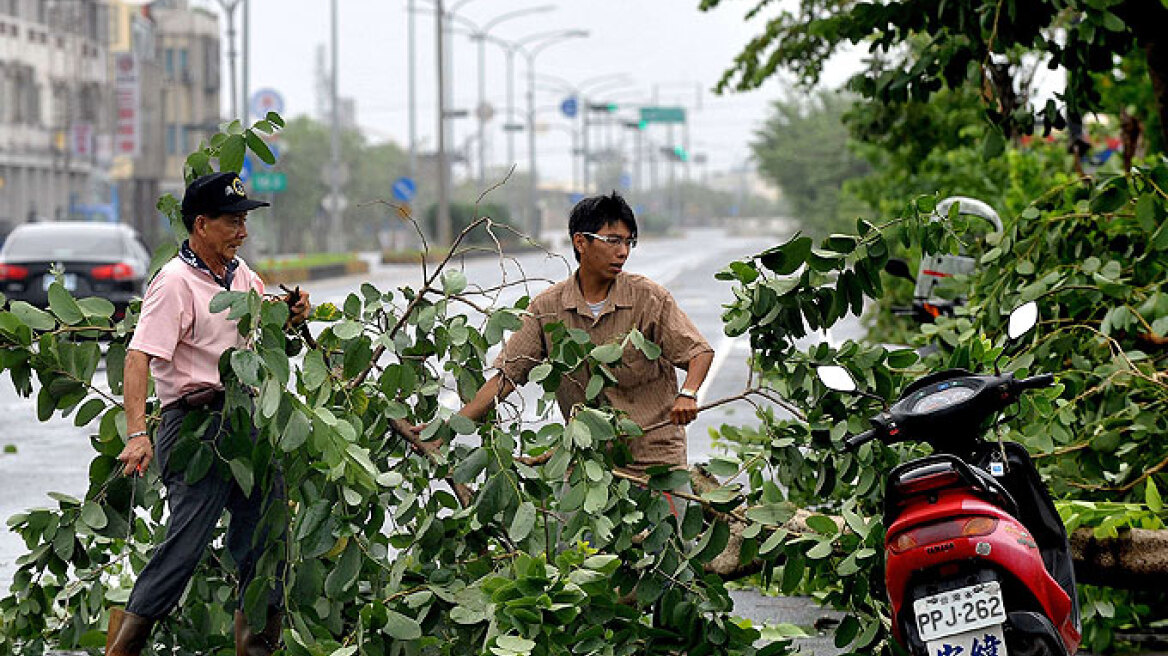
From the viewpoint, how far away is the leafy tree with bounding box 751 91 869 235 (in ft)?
168

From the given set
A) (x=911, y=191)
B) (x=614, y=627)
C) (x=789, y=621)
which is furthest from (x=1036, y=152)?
(x=614, y=627)

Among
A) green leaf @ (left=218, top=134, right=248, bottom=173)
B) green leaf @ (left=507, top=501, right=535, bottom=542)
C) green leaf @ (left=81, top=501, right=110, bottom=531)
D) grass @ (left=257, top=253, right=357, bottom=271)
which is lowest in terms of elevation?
grass @ (left=257, top=253, right=357, bottom=271)

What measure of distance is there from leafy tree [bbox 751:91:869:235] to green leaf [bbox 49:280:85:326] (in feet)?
139

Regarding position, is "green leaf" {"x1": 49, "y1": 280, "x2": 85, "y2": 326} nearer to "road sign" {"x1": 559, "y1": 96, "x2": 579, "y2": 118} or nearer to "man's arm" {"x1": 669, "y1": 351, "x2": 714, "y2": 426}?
"man's arm" {"x1": 669, "y1": 351, "x2": 714, "y2": 426}

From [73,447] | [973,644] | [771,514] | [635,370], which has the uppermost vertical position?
[635,370]

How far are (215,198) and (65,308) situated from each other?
0.67 m

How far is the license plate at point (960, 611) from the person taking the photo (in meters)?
4.21

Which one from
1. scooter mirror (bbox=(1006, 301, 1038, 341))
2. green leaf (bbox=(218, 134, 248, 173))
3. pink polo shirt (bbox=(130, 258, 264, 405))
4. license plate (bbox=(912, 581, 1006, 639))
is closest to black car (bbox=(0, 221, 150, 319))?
green leaf (bbox=(218, 134, 248, 173))

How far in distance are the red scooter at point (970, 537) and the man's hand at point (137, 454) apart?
6.51ft

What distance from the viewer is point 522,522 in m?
5.01

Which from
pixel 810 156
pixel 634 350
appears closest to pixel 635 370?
pixel 634 350

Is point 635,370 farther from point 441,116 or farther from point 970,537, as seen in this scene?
point 441,116

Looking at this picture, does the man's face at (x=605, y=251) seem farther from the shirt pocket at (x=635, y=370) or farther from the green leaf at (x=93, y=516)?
the green leaf at (x=93, y=516)

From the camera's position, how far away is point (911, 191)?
19.8 m
